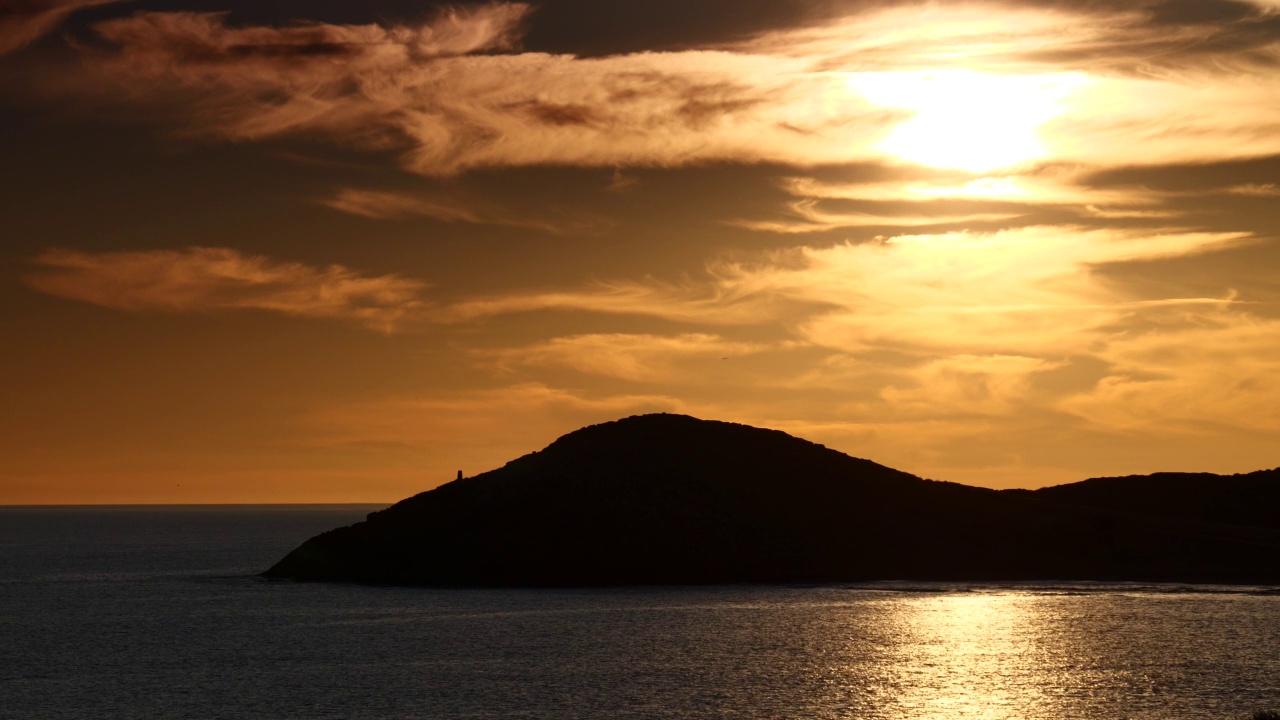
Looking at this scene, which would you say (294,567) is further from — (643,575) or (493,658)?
(493,658)

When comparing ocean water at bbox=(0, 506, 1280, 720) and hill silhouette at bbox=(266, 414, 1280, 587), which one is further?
hill silhouette at bbox=(266, 414, 1280, 587)

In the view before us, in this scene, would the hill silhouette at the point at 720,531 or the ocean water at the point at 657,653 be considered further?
the hill silhouette at the point at 720,531

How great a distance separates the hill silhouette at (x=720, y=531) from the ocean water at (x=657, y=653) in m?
7.77

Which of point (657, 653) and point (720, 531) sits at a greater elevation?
point (720, 531)

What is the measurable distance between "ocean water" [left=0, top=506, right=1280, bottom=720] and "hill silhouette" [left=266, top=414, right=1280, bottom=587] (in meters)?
7.77

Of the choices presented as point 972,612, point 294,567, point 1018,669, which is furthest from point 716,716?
point 294,567

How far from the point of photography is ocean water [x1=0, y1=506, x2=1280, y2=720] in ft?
210

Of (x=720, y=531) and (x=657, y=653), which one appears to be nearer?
(x=657, y=653)

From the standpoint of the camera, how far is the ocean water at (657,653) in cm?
6400

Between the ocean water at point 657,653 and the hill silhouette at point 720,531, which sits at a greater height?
the hill silhouette at point 720,531

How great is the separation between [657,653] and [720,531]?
55.2 m

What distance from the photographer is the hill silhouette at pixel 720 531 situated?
13338cm

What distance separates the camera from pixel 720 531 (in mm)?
137750

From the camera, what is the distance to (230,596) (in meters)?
128
